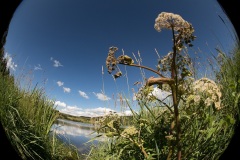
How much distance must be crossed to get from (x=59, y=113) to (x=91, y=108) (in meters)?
0.53

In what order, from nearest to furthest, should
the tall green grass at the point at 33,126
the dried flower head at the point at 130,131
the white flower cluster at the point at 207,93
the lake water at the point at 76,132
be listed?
1. the white flower cluster at the point at 207,93
2. the dried flower head at the point at 130,131
3. the lake water at the point at 76,132
4. the tall green grass at the point at 33,126

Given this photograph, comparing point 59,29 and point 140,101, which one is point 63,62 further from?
point 140,101

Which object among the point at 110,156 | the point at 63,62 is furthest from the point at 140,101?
the point at 63,62

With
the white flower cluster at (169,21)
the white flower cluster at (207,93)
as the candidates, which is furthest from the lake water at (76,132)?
the white flower cluster at (169,21)

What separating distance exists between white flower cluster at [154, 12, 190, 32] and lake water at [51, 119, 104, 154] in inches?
59.4

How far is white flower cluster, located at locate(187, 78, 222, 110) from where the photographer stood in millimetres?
3424

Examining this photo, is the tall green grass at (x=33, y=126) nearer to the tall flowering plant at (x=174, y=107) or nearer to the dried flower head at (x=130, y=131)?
the tall flowering plant at (x=174, y=107)

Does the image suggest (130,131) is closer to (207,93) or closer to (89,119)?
(89,119)

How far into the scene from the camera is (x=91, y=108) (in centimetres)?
400

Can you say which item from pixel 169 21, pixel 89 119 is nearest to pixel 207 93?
pixel 169 21

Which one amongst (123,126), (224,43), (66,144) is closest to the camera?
(123,126)

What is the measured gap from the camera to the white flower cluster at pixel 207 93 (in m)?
3.42

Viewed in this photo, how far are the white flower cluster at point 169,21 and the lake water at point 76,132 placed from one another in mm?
1509

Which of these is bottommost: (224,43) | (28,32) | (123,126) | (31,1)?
(123,126)
